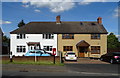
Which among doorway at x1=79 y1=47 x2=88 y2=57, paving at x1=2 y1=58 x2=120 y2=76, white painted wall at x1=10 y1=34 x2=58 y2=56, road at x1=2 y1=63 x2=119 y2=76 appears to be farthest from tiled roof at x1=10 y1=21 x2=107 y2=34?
road at x1=2 y1=63 x2=119 y2=76

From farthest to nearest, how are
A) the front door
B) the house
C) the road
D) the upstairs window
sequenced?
the front door → the house → the upstairs window → the road

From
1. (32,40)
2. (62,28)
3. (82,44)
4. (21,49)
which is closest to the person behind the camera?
(82,44)

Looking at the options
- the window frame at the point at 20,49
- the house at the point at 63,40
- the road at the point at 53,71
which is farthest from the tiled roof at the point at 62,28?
the road at the point at 53,71

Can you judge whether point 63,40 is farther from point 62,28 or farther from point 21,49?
point 21,49

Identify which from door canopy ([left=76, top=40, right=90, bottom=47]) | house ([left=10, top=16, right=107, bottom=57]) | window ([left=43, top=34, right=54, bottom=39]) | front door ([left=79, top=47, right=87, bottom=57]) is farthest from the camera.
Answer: window ([left=43, top=34, right=54, bottom=39])

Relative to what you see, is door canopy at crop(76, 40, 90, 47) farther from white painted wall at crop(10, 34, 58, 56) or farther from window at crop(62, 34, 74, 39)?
white painted wall at crop(10, 34, 58, 56)

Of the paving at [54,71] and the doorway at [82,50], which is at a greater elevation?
the doorway at [82,50]

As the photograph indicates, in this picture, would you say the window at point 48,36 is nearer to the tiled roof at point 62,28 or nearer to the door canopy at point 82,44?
the tiled roof at point 62,28

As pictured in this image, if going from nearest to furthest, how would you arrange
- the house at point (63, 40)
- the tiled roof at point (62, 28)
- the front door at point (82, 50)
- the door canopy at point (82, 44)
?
1. the door canopy at point (82, 44)
2. the house at point (63, 40)
3. the front door at point (82, 50)
4. the tiled roof at point (62, 28)

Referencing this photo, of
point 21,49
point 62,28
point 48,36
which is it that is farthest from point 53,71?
point 62,28

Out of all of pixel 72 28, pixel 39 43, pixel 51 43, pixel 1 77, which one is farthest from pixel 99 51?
pixel 1 77

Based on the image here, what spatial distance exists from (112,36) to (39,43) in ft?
168

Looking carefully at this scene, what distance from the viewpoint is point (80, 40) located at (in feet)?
→ 117

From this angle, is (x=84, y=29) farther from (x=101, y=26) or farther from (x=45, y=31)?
(x=45, y=31)
